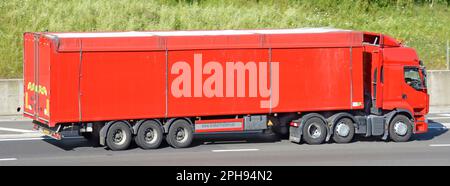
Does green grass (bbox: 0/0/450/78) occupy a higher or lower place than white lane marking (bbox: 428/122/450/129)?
higher

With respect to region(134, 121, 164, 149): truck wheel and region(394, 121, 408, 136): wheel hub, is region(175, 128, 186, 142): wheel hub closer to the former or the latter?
region(134, 121, 164, 149): truck wheel

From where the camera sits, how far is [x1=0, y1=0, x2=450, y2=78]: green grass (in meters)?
33.5

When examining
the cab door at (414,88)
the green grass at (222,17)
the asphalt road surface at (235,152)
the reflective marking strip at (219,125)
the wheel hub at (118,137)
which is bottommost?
the asphalt road surface at (235,152)

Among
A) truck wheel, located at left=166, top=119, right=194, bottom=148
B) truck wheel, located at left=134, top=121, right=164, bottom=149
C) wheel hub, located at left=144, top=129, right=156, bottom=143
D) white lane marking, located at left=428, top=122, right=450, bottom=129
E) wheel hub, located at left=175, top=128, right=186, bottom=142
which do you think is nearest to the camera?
truck wheel, located at left=134, top=121, right=164, bottom=149

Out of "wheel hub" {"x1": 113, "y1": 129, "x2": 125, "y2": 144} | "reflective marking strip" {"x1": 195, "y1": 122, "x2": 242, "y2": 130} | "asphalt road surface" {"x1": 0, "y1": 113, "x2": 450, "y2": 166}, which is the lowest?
"asphalt road surface" {"x1": 0, "y1": 113, "x2": 450, "y2": 166}

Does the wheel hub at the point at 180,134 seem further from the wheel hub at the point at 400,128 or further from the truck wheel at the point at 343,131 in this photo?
the wheel hub at the point at 400,128

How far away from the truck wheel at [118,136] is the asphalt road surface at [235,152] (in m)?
0.17

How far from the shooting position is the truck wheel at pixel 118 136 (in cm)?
2136

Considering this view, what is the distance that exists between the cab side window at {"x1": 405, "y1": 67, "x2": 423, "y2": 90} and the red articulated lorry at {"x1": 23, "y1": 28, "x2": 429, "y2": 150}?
1.2 inches

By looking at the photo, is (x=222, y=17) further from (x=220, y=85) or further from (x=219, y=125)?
(x=220, y=85)

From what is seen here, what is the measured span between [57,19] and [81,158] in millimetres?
14242

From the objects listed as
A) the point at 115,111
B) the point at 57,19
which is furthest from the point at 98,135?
the point at 57,19

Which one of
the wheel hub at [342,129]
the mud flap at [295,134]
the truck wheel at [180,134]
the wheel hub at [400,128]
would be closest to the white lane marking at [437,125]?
the wheel hub at [400,128]

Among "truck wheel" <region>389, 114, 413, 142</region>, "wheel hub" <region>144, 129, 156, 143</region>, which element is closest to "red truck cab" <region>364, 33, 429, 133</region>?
"truck wheel" <region>389, 114, 413, 142</region>
